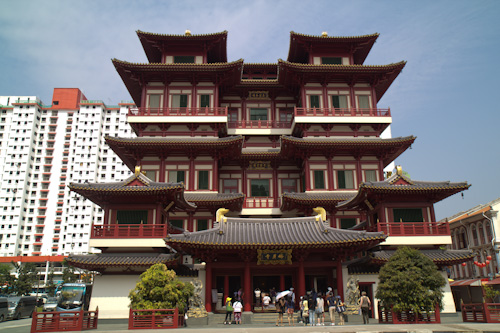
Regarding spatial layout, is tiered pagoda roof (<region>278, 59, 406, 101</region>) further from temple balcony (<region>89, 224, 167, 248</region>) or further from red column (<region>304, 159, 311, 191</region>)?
temple balcony (<region>89, 224, 167, 248</region>)

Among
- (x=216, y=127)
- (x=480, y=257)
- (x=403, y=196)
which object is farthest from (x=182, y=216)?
(x=480, y=257)

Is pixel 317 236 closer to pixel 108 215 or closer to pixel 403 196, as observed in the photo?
pixel 403 196

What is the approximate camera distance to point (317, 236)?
24391 mm

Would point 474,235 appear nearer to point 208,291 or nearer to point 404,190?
point 404,190

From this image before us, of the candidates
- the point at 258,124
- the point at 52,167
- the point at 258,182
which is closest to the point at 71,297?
the point at 258,182

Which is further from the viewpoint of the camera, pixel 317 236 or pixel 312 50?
pixel 312 50

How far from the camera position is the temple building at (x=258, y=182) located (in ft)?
82.0

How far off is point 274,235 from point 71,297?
18.7 m

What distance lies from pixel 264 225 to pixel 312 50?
22.5 m

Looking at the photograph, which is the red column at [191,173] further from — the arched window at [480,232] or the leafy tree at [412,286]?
the arched window at [480,232]

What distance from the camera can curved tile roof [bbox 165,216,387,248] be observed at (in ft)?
74.3

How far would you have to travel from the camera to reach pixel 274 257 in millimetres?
23844

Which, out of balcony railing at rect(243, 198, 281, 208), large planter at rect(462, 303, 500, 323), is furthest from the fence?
large planter at rect(462, 303, 500, 323)

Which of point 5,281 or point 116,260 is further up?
point 116,260
